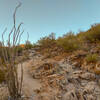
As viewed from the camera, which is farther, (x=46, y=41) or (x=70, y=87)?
(x=46, y=41)

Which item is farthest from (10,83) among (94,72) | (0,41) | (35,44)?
(35,44)

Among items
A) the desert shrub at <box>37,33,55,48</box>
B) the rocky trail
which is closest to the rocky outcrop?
→ the rocky trail

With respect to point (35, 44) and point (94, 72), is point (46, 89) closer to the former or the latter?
point (94, 72)

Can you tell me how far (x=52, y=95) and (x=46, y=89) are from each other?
24 cm

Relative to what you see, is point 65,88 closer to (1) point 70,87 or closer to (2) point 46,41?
(1) point 70,87

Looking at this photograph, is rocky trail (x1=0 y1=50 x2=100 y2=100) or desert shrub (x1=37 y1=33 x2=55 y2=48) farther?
desert shrub (x1=37 y1=33 x2=55 y2=48)

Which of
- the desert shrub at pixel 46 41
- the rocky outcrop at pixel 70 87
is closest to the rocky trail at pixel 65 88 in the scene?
the rocky outcrop at pixel 70 87

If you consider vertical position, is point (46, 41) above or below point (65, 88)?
above

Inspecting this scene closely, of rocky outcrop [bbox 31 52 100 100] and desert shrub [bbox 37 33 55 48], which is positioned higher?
desert shrub [bbox 37 33 55 48]

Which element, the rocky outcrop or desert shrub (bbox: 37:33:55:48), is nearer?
the rocky outcrop

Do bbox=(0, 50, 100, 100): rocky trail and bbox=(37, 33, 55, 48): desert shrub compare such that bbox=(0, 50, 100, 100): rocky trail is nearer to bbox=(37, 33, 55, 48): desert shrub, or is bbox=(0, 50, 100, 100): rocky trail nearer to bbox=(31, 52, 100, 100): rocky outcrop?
bbox=(31, 52, 100, 100): rocky outcrop

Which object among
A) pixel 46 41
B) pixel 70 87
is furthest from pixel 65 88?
pixel 46 41

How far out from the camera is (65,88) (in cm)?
164

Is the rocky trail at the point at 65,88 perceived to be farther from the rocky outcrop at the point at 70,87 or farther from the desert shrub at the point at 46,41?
the desert shrub at the point at 46,41
